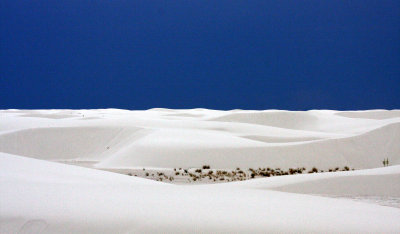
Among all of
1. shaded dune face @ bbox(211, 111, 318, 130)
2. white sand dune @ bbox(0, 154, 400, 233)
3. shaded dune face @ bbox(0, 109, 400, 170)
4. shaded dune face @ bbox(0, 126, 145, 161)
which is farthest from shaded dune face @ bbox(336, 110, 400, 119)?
white sand dune @ bbox(0, 154, 400, 233)

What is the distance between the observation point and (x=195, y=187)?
6.92 meters

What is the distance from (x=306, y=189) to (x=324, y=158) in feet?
37.1

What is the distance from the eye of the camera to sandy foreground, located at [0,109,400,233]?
14.7 feet

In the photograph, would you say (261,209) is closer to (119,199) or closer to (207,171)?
(119,199)

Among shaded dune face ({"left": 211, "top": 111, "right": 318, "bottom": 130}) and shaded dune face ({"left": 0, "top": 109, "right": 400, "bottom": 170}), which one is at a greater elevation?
shaded dune face ({"left": 211, "top": 111, "right": 318, "bottom": 130})

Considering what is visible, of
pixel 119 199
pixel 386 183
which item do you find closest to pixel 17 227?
pixel 119 199

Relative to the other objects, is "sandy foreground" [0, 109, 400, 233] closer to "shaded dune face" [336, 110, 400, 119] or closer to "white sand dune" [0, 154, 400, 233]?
"white sand dune" [0, 154, 400, 233]

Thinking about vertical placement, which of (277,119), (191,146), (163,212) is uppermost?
(277,119)

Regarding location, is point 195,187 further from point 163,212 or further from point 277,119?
point 277,119

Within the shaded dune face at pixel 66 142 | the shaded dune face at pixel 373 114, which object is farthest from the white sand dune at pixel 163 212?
the shaded dune face at pixel 373 114

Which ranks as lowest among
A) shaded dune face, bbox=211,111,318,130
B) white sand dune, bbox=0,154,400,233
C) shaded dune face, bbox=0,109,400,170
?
white sand dune, bbox=0,154,400,233

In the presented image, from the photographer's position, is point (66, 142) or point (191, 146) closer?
point (191, 146)

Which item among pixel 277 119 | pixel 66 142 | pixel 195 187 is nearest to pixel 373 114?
A: pixel 277 119

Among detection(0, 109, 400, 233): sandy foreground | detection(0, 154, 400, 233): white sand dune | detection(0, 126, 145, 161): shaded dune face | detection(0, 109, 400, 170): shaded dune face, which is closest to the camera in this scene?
detection(0, 154, 400, 233): white sand dune
